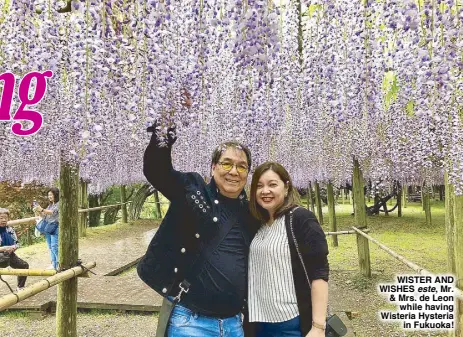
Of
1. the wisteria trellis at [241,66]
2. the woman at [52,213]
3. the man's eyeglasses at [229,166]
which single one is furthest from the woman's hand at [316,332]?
the woman at [52,213]

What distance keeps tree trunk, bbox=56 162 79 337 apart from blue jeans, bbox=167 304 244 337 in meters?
1.93

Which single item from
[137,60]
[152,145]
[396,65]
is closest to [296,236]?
[152,145]

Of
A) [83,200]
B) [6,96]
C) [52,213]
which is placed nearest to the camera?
[6,96]

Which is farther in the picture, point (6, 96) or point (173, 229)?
point (6, 96)

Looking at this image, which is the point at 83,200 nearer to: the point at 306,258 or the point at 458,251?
the point at 458,251

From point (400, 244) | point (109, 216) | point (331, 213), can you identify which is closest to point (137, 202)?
point (109, 216)

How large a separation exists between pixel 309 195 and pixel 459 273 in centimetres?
1055

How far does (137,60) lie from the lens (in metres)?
2.12

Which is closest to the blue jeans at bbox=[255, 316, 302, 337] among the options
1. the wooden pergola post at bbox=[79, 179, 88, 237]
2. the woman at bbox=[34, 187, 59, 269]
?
the woman at bbox=[34, 187, 59, 269]

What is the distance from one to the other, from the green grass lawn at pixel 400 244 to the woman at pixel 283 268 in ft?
20.7

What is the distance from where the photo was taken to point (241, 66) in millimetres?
1974

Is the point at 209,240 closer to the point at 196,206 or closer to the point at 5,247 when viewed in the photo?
the point at 196,206

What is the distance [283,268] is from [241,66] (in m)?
1.00

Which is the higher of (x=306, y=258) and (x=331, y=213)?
(x=306, y=258)
